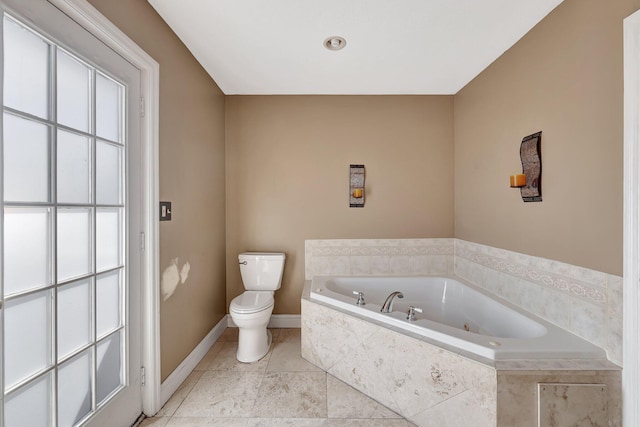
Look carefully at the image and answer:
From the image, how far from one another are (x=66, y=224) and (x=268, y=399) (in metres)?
1.43

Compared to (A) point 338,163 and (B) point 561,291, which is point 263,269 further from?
(B) point 561,291

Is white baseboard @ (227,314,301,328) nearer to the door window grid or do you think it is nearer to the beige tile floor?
the beige tile floor

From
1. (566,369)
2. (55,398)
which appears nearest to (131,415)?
(55,398)

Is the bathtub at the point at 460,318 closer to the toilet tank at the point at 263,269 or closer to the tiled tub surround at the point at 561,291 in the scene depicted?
the tiled tub surround at the point at 561,291

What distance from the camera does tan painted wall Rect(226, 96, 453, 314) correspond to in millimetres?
2590

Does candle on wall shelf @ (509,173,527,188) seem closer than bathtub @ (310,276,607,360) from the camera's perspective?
No

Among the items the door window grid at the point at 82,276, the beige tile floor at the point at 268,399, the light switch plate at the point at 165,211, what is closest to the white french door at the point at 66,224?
the door window grid at the point at 82,276

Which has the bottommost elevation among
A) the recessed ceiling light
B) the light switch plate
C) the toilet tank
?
the toilet tank

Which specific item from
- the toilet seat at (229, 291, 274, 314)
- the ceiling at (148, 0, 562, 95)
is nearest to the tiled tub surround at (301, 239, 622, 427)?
the toilet seat at (229, 291, 274, 314)

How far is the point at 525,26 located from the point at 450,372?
2.06 m

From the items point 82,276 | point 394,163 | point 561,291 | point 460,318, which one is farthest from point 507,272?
point 82,276

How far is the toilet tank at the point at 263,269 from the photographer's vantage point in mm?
2447

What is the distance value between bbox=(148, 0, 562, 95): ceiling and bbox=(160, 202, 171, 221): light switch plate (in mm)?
1103

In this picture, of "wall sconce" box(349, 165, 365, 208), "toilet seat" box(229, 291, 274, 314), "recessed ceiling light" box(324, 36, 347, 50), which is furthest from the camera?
"wall sconce" box(349, 165, 365, 208)
